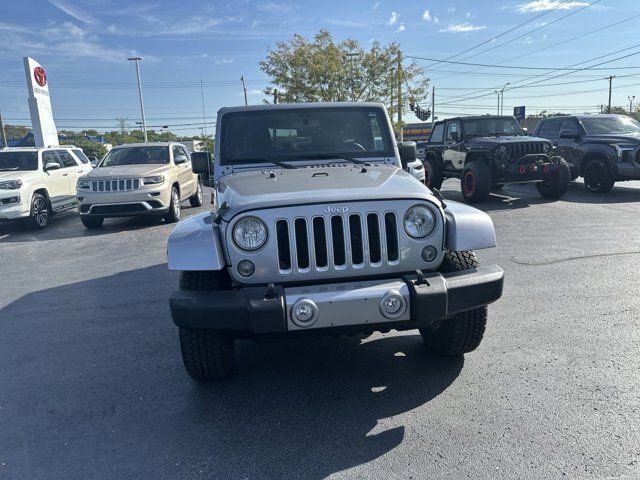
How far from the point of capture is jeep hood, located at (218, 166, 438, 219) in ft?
9.52

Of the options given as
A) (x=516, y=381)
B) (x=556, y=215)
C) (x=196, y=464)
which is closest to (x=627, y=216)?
(x=556, y=215)

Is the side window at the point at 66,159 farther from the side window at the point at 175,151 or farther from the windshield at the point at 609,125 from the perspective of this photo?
the windshield at the point at 609,125

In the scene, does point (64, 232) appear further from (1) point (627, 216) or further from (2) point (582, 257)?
(1) point (627, 216)

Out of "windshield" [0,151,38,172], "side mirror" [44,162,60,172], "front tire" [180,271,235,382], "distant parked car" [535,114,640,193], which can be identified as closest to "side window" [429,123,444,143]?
"distant parked car" [535,114,640,193]

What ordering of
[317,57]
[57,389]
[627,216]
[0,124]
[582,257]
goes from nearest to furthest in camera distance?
[57,389] → [582,257] → [627,216] → [317,57] → [0,124]

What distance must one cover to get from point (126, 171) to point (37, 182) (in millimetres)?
2084

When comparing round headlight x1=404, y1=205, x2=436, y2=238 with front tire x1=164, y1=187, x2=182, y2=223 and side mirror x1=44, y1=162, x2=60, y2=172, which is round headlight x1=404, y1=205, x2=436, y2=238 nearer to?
front tire x1=164, y1=187, x2=182, y2=223

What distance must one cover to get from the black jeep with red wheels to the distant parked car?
1160mm

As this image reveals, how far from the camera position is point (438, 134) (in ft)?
43.5

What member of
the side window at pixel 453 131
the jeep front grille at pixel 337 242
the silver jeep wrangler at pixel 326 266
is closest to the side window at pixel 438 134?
the side window at pixel 453 131

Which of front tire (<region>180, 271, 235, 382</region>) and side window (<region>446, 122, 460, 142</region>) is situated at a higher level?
side window (<region>446, 122, 460, 142</region>)

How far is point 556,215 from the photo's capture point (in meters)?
9.33

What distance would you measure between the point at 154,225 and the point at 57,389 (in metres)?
7.22

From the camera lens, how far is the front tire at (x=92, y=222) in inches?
391
